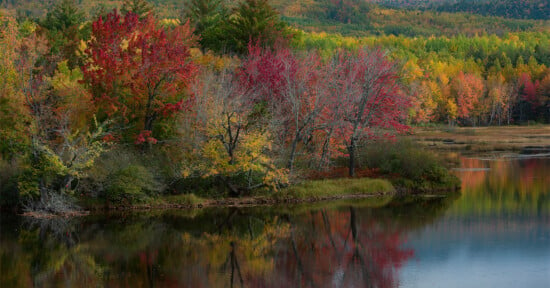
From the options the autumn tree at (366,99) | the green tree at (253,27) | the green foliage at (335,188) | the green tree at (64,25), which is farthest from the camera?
the green tree at (64,25)

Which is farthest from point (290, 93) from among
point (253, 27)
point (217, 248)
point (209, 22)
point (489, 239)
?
point (209, 22)

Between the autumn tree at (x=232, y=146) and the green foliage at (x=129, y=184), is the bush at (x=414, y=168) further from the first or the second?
Answer: the green foliage at (x=129, y=184)

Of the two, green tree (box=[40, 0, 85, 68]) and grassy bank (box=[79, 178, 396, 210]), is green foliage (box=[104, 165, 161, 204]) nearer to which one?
grassy bank (box=[79, 178, 396, 210])

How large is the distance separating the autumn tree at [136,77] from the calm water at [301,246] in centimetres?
709

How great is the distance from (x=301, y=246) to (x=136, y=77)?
585 inches

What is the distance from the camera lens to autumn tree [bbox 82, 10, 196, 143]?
3634cm

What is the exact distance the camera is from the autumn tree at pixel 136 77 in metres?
36.3

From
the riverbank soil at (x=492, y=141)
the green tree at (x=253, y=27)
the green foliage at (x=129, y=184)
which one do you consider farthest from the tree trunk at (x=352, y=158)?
the riverbank soil at (x=492, y=141)

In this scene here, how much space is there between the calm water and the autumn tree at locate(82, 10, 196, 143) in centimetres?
709

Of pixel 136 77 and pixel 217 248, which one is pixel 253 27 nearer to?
pixel 136 77

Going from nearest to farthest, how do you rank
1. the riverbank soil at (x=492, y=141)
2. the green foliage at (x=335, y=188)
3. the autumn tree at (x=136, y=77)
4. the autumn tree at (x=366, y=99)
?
the green foliage at (x=335, y=188), the autumn tree at (x=136, y=77), the autumn tree at (x=366, y=99), the riverbank soil at (x=492, y=141)

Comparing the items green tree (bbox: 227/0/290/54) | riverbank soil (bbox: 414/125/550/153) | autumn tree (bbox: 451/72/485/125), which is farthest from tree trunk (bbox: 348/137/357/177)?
autumn tree (bbox: 451/72/485/125)

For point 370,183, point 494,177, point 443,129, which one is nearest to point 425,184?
point 370,183

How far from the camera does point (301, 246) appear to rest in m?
26.1
